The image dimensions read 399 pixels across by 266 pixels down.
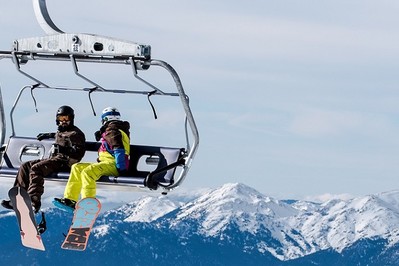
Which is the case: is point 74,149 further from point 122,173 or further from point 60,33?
point 60,33

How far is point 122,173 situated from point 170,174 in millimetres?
688

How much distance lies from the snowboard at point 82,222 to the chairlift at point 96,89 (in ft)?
1.26

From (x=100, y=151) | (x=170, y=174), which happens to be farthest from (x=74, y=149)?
(x=170, y=174)

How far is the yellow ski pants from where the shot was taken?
17594 mm

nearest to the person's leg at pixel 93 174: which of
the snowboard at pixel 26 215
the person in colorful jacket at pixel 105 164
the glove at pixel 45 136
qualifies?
the person in colorful jacket at pixel 105 164

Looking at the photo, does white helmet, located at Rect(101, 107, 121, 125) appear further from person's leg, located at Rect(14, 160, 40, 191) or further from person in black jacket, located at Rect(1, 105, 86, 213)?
person's leg, located at Rect(14, 160, 40, 191)

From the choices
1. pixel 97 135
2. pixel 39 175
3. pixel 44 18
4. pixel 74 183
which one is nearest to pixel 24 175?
pixel 39 175

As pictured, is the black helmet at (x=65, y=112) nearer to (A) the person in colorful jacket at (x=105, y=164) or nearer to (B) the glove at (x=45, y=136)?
(A) the person in colorful jacket at (x=105, y=164)

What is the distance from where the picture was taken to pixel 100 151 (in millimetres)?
18156

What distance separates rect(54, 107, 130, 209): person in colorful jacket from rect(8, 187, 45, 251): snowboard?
16.8 inches

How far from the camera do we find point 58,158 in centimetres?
1827

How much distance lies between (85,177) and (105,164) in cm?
36

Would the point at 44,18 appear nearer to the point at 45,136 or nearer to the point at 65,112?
the point at 65,112

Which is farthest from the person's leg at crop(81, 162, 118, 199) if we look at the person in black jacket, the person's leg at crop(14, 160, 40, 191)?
the person's leg at crop(14, 160, 40, 191)
